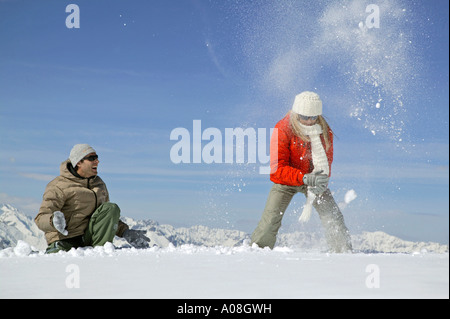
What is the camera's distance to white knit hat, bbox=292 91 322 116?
561cm

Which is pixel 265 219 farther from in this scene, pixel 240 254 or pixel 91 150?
pixel 91 150

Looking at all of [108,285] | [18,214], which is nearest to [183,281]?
[108,285]

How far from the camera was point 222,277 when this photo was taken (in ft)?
11.0

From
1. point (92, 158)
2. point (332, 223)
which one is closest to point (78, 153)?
point (92, 158)

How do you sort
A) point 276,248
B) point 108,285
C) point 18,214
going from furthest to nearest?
point 18,214, point 276,248, point 108,285

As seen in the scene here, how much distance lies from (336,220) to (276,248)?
846 mm

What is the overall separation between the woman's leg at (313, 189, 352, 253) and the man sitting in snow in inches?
102

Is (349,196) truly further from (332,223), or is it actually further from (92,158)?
(92,158)

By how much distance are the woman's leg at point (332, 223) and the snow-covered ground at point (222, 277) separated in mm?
1168

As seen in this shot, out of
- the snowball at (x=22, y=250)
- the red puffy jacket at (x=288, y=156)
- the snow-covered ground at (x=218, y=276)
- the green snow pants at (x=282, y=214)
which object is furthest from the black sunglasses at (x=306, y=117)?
the snowball at (x=22, y=250)

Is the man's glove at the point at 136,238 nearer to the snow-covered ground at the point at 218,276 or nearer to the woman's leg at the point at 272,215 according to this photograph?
the snow-covered ground at the point at 218,276

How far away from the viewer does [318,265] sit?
12.9ft

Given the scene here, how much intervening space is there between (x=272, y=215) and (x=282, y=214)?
0.15 meters

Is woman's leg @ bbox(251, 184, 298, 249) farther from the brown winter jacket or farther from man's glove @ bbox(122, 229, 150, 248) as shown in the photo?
the brown winter jacket
